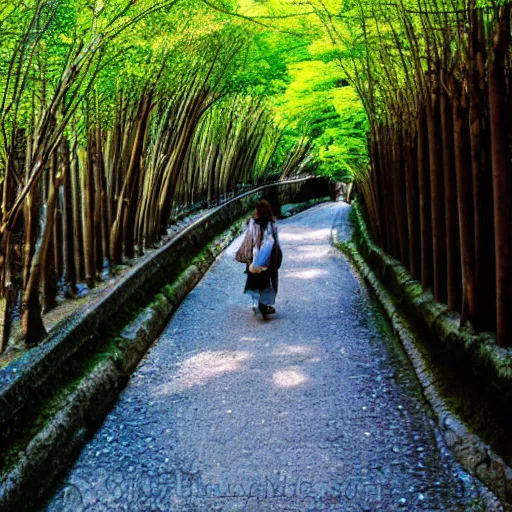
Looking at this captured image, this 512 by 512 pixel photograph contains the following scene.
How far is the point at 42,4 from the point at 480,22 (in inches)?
101

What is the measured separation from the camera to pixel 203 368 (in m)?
5.11

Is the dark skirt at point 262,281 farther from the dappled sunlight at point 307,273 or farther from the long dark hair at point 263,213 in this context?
the dappled sunlight at point 307,273

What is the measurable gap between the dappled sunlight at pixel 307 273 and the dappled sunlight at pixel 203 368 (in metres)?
3.11

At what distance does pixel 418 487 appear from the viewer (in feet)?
10.7

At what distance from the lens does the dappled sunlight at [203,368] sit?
15.7 feet

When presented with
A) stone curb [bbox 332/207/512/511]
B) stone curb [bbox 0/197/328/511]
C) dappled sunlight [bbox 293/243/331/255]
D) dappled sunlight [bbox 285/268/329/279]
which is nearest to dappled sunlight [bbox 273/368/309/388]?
stone curb [bbox 332/207/512/511]

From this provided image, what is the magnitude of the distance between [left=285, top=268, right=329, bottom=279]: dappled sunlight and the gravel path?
79.5 inches

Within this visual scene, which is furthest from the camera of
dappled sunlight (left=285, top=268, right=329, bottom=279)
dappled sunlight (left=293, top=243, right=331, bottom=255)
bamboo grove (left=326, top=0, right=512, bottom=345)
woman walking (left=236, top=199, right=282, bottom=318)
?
dappled sunlight (left=293, top=243, right=331, bottom=255)

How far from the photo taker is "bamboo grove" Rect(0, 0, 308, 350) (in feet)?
14.2

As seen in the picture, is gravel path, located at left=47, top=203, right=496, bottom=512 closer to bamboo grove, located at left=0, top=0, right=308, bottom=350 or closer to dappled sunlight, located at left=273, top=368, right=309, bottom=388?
dappled sunlight, located at left=273, top=368, right=309, bottom=388

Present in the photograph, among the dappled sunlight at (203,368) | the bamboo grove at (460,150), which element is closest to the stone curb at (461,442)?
the bamboo grove at (460,150)

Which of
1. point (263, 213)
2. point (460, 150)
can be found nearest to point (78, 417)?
point (460, 150)

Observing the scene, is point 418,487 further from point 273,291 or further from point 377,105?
point 377,105

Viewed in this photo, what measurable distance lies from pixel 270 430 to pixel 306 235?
9.08m
